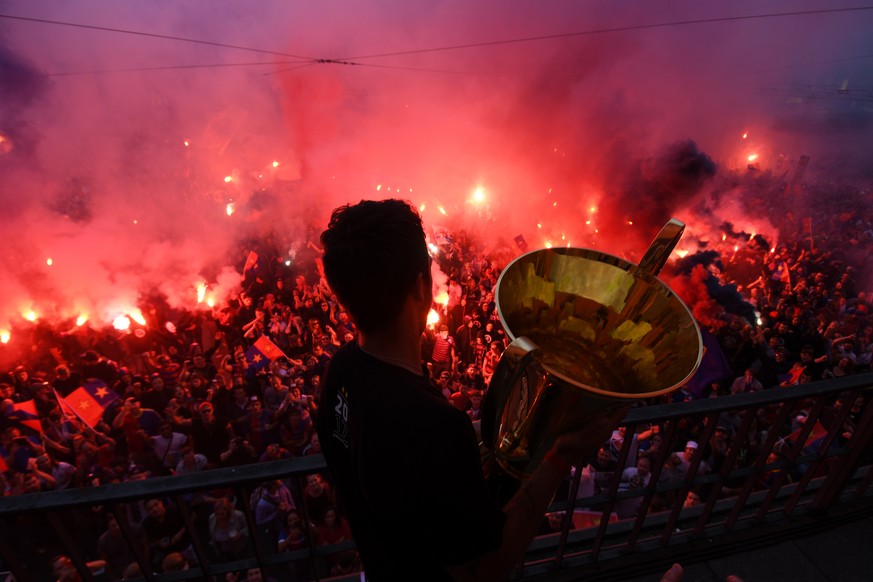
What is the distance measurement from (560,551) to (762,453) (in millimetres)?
1194

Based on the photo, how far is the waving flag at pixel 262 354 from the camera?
789 cm

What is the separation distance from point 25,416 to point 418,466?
7.95m

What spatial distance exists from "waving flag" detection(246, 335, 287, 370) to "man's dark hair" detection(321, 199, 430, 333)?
7.44 metres

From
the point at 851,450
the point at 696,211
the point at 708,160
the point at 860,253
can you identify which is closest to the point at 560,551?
the point at 851,450

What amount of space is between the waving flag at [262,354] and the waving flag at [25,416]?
2959mm

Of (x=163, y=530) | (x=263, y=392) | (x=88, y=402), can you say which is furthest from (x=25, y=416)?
(x=163, y=530)

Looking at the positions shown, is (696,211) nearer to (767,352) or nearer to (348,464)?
(767,352)

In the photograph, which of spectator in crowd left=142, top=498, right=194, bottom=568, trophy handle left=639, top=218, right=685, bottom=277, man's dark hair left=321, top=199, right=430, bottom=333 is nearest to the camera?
man's dark hair left=321, top=199, right=430, bottom=333

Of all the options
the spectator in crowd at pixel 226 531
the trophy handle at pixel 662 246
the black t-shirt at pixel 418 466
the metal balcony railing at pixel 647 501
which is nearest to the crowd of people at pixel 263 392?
the spectator in crowd at pixel 226 531

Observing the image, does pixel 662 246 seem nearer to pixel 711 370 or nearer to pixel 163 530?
pixel 163 530

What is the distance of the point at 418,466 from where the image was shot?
3.10 ft

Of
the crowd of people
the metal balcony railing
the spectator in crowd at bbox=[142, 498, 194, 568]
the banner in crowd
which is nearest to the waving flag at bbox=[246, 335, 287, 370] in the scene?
the crowd of people

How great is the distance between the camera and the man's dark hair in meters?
1.14

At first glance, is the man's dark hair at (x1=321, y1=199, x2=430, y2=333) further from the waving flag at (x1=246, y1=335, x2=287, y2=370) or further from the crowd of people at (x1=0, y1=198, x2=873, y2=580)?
the waving flag at (x1=246, y1=335, x2=287, y2=370)
